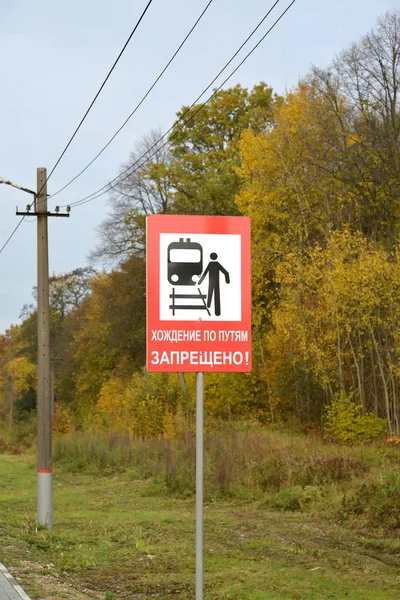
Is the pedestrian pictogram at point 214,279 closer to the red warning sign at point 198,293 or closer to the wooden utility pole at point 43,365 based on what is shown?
the red warning sign at point 198,293

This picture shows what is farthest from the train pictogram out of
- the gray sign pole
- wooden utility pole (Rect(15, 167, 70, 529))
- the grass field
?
wooden utility pole (Rect(15, 167, 70, 529))

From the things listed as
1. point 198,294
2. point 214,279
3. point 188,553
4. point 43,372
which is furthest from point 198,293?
point 43,372

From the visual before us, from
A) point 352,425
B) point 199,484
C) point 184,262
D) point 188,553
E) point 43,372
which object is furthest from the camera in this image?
point 352,425

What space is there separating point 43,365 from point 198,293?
12.3 m

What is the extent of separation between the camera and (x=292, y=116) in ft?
142

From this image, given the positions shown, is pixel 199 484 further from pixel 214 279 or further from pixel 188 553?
pixel 188 553

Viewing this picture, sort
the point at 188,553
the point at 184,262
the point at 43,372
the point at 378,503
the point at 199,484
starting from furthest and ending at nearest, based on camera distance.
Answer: the point at 378,503 < the point at 43,372 < the point at 188,553 < the point at 184,262 < the point at 199,484

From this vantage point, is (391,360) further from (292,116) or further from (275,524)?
(275,524)

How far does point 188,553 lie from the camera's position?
15547mm

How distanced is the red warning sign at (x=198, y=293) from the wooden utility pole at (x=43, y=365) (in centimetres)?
1177

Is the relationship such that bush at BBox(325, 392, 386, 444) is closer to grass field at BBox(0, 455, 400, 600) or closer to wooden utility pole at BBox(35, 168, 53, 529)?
grass field at BBox(0, 455, 400, 600)

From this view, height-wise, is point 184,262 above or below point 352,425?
above

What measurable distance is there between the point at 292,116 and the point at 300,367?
36.2 ft

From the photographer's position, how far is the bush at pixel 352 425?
35.3 m
